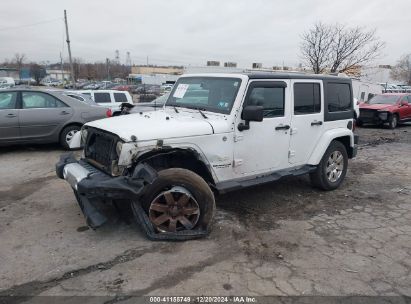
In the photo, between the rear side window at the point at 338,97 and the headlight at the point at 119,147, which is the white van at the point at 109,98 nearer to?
the rear side window at the point at 338,97

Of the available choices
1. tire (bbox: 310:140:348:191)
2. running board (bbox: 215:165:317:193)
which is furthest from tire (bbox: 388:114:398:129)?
running board (bbox: 215:165:317:193)

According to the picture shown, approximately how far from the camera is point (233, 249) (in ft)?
13.0

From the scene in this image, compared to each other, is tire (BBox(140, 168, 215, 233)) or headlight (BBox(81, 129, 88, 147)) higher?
headlight (BBox(81, 129, 88, 147))

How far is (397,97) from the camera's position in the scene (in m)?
16.5

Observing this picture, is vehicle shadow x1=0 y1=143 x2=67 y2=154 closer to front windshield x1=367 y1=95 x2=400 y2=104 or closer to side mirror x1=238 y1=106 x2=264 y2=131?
side mirror x1=238 y1=106 x2=264 y2=131

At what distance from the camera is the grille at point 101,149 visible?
4043mm

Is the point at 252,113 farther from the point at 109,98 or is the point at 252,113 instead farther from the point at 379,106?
the point at 379,106

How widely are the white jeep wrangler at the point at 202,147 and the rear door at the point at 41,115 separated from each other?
3971 mm

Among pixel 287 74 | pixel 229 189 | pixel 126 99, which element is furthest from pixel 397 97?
pixel 229 189

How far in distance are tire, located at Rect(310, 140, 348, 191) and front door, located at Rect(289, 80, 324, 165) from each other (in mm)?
406

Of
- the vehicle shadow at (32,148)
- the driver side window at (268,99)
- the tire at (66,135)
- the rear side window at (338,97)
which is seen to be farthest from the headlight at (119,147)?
the vehicle shadow at (32,148)

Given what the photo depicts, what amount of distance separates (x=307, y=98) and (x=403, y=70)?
71.0 metres

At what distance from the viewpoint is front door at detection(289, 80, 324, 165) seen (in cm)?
527

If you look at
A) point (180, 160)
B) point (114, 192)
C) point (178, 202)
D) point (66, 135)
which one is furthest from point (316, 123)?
point (66, 135)
